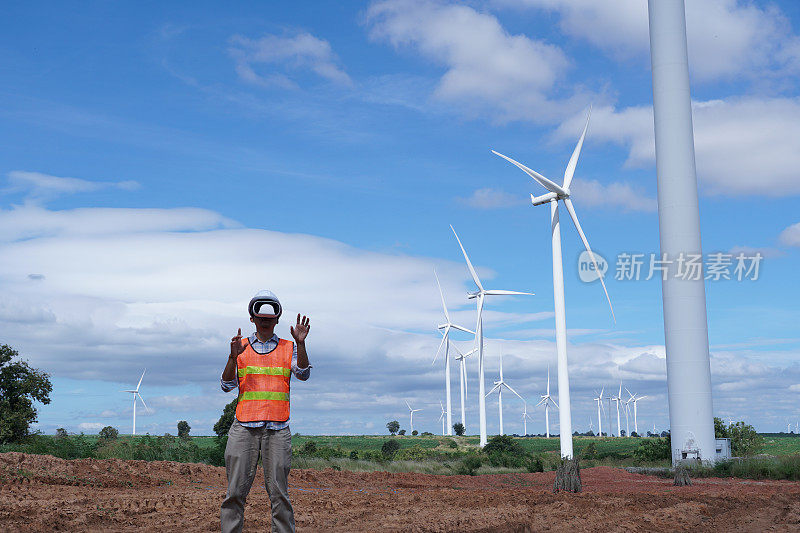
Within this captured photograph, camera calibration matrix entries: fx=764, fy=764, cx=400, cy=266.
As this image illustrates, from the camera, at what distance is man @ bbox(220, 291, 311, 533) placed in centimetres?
771

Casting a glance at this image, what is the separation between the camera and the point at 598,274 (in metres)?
33.0

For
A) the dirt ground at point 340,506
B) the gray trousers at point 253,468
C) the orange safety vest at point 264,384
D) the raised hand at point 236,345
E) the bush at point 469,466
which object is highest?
the raised hand at point 236,345

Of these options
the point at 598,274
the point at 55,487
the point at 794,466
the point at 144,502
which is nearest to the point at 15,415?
the point at 55,487

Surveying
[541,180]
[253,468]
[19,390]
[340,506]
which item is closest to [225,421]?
[19,390]

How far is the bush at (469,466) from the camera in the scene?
31.4m

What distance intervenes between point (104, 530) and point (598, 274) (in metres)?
25.6

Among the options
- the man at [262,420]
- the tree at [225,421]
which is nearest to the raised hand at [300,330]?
the man at [262,420]

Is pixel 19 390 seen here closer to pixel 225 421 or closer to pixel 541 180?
pixel 225 421

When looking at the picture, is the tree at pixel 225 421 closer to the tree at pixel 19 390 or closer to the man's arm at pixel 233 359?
the tree at pixel 19 390

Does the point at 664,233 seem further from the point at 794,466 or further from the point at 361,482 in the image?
the point at 361,482

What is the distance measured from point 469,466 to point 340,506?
18840mm

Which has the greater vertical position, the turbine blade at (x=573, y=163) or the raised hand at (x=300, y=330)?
the turbine blade at (x=573, y=163)

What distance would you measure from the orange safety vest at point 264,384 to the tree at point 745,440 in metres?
36.6

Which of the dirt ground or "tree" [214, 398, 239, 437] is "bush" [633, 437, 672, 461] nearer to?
the dirt ground
